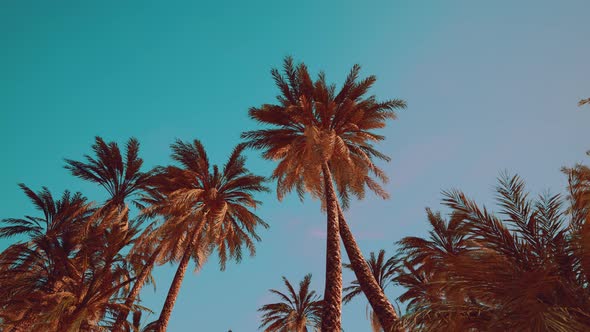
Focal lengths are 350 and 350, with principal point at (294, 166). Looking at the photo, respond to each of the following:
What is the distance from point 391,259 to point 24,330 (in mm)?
16881

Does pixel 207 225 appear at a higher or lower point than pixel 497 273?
higher

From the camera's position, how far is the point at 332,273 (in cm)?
1130

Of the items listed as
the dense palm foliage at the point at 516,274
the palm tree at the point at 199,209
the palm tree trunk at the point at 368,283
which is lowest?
the dense palm foliage at the point at 516,274

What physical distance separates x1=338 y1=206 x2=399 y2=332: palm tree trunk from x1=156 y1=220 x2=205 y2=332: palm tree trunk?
7347 mm

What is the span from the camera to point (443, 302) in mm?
5664

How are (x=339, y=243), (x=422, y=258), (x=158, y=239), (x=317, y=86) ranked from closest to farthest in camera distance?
(x=339, y=243), (x=317, y=86), (x=158, y=239), (x=422, y=258)

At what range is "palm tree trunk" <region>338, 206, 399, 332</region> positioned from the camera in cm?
1001

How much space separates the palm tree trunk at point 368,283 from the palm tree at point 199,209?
229 inches

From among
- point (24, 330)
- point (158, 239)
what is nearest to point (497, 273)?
point (158, 239)

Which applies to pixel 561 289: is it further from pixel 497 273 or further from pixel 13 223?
pixel 13 223

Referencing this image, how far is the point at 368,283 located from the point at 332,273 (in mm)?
1161

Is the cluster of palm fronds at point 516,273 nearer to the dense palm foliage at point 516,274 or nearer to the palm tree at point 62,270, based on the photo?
the dense palm foliage at point 516,274

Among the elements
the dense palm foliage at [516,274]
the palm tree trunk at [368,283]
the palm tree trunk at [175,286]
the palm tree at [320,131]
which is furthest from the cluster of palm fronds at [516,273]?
the palm tree trunk at [175,286]

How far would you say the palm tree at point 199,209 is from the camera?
15906 mm
